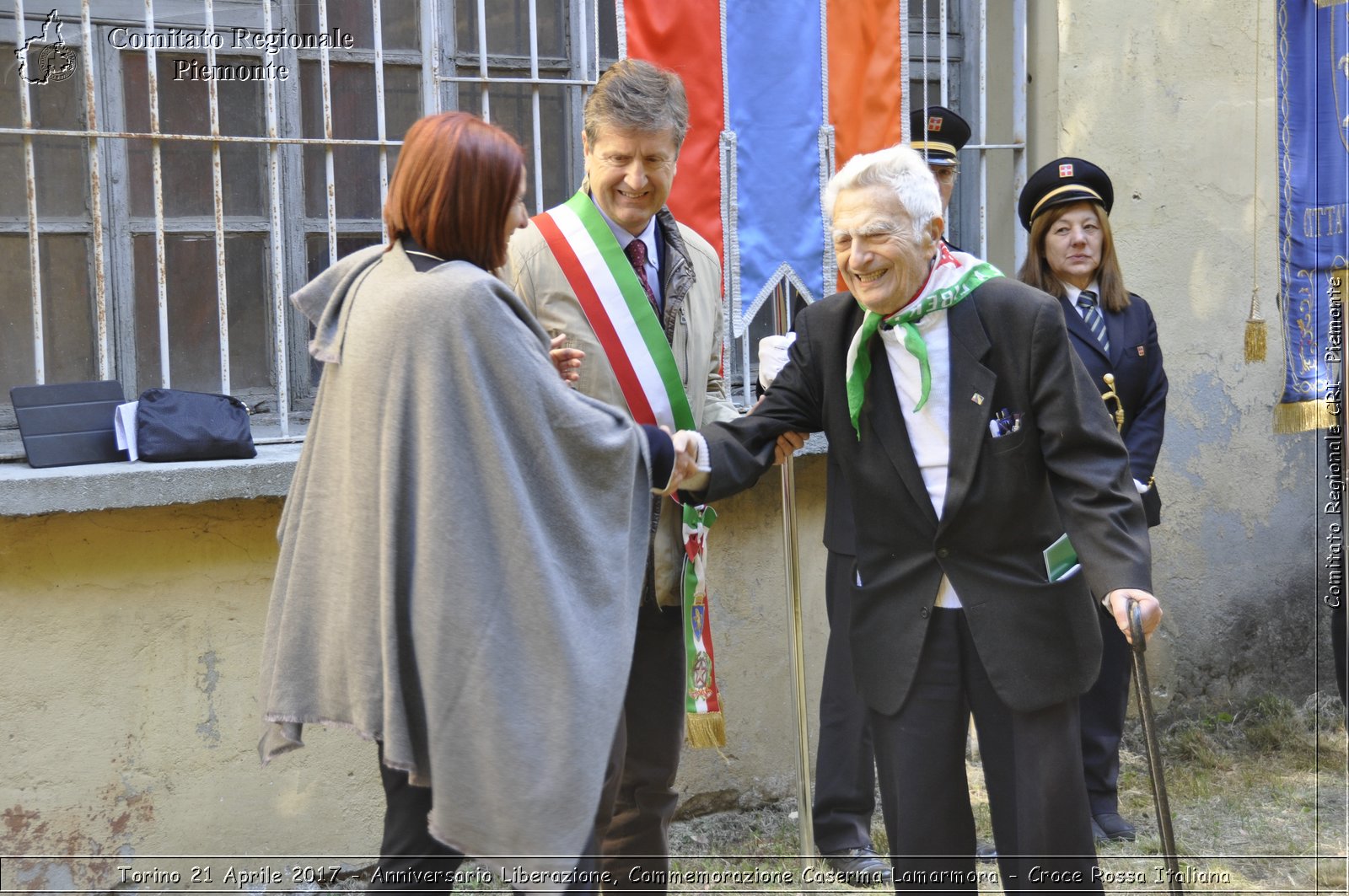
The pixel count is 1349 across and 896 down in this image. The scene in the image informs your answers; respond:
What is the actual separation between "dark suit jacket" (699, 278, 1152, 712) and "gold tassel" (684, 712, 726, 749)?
613 mm

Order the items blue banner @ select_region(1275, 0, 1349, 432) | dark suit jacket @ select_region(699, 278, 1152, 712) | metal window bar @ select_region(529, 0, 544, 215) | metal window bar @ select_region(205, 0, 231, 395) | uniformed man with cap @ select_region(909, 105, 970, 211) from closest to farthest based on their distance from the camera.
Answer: dark suit jacket @ select_region(699, 278, 1152, 712), metal window bar @ select_region(205, 0, 231, 395), metal window bar @ select_region(529, 0, 544, 215), uniformed man with cap @ select_region(909, 105, 970, 211), blue banner @ select_region(1275, 0, 1349, 432)

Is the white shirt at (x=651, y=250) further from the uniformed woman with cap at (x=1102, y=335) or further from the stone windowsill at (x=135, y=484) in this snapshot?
the uniformed woman with cap at (x=1102, y=335)

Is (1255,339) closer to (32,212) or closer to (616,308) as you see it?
(616,308)

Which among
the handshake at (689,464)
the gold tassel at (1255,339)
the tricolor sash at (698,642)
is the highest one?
the gold tassel at (1255,339)

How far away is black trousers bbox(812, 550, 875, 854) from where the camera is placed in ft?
13.5

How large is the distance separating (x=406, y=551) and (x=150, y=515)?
162 cm

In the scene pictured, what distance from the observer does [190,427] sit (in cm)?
372

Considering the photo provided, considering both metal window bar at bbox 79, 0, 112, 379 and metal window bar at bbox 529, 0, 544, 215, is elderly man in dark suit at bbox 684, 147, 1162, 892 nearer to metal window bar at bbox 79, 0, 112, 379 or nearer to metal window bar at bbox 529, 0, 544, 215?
metal window bar at bbox 529, 0, 544, 215

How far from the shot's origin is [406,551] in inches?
93.0

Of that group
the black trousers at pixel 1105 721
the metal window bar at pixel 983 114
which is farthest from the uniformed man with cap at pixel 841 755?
the metal window bar at pixel 983 114

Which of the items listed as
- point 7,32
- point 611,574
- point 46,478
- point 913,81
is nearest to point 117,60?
point 7,32

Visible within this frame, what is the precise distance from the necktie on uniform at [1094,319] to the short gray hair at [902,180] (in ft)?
5.10

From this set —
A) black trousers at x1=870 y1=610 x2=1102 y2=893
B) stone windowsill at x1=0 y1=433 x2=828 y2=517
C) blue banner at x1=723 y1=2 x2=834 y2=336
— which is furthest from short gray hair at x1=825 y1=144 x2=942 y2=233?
stone windowsill at x1=0 y1=433 x2=828 y2=517

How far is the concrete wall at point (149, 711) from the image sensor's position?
11.6 ft
